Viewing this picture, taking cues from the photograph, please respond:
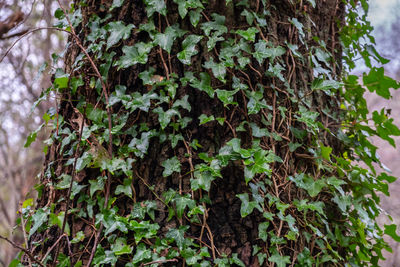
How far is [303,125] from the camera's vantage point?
148cm

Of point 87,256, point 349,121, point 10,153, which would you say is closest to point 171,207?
point 87,256

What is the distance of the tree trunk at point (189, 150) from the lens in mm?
1248

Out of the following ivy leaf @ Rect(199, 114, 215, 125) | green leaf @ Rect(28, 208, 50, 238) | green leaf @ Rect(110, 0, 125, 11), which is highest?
green leaf @ Rect(110, 0, 125, 11)

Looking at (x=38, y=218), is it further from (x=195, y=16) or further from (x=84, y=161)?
(x=195, y=16)

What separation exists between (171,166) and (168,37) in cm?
53

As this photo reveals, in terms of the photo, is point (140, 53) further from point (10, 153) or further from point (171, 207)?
point (10, 153)

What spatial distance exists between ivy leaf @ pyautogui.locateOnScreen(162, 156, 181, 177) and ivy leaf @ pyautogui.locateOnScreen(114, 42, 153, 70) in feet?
1.42

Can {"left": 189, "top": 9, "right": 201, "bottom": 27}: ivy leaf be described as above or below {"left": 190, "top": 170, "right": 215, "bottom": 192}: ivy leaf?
above

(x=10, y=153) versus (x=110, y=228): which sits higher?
(x=10, y=153)

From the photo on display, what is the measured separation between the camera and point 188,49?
1.32 m

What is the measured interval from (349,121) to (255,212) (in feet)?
2.89

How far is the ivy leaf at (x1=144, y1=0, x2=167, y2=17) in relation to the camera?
1.32 meters

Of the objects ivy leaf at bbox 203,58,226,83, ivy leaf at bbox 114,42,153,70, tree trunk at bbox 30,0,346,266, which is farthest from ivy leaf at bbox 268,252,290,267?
ivy leaf at bbox 114,42,153,70

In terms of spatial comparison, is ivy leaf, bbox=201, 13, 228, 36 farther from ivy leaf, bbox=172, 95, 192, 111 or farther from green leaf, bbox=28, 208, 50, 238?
green leaf, bbox=28, 208, 50, 238
